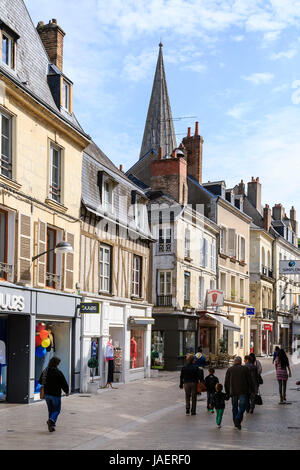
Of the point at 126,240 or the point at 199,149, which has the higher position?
the point at 199,149

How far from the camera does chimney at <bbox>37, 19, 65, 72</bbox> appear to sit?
19.7 m

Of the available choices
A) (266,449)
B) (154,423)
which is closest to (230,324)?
(154,423)

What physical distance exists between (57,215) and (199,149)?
60.9 feet

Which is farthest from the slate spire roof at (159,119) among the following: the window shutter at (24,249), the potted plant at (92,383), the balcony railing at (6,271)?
the balcony railing at (6,271)

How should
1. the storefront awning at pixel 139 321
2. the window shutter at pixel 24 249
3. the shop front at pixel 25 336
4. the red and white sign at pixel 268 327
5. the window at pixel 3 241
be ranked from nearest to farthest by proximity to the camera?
the window at pixel 3 241 → the shop front at pixel 25 336 → the window shutter at pixel 24 249 → the storefront awning at pixel 139 321 → the red and white sign at pixel 268 327

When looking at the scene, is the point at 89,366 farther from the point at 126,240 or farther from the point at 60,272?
the point at 126,240

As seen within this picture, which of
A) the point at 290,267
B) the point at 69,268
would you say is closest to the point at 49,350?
the point at 69,268

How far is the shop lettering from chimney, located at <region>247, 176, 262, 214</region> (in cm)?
3533

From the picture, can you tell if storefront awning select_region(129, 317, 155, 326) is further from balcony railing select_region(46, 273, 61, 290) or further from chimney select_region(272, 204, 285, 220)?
chimney select_region(272, 204, 285, 220)

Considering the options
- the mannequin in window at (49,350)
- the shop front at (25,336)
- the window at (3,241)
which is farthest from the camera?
the mannequin in window at (49,350)

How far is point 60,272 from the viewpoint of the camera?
17.7 m

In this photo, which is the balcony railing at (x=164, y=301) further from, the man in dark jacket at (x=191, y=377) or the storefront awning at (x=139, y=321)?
the man in dark jacket at (x=191, y=377)

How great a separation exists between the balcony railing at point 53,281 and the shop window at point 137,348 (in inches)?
263

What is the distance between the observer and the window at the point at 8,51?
15.5m
